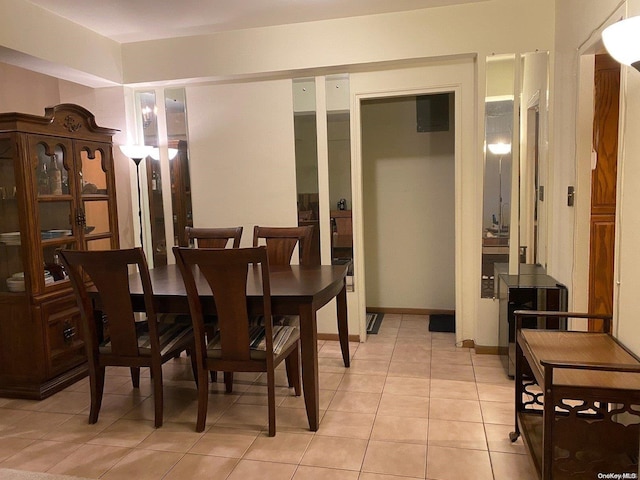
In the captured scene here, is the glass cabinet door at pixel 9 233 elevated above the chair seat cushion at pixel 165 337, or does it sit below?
above

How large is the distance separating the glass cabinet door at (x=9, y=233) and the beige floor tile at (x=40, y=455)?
3.48 ft

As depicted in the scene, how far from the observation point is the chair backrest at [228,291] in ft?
7.59

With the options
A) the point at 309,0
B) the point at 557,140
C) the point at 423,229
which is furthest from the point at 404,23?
the point at 423,229

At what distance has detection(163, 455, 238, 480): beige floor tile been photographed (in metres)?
2.12

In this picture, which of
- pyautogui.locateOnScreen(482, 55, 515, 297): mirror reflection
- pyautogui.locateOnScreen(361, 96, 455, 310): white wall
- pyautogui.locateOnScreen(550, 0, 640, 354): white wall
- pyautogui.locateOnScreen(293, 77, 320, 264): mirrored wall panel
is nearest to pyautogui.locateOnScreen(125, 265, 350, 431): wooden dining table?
pyautogui.locateOnScreen(293, 77, 320, 264): mirrored wall panel

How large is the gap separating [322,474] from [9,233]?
2.47m

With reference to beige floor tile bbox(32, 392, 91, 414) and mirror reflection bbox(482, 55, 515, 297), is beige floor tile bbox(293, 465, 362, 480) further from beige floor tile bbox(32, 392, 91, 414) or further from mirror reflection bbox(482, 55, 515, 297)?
mirror reflection bbox(482, 55, 515, 297)

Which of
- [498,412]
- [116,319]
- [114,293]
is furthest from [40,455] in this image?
[498,412]

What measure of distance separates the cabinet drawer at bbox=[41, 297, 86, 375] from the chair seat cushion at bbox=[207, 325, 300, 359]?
1.26m

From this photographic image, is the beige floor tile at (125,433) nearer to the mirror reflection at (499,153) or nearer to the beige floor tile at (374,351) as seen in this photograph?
the beige floor tile at (374,351)

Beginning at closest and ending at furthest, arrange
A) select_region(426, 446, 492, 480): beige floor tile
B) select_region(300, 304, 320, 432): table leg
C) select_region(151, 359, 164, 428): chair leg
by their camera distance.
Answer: select_region(426, 446, 492, 480): beige floor tile → select_region(300, 304, 320, 432): table leg → select_region(151, 359, 164, 428): chair leg

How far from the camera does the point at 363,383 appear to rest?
3.11 metres

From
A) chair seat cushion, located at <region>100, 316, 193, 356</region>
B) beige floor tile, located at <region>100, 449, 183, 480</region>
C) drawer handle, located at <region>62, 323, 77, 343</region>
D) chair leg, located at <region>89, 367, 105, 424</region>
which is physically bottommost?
beige floor tile, located at <region>100, 449, 183, 480</region>

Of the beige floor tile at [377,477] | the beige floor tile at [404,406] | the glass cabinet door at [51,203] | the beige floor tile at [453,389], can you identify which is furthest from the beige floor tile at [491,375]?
the glass cabinet door at [51,203]
